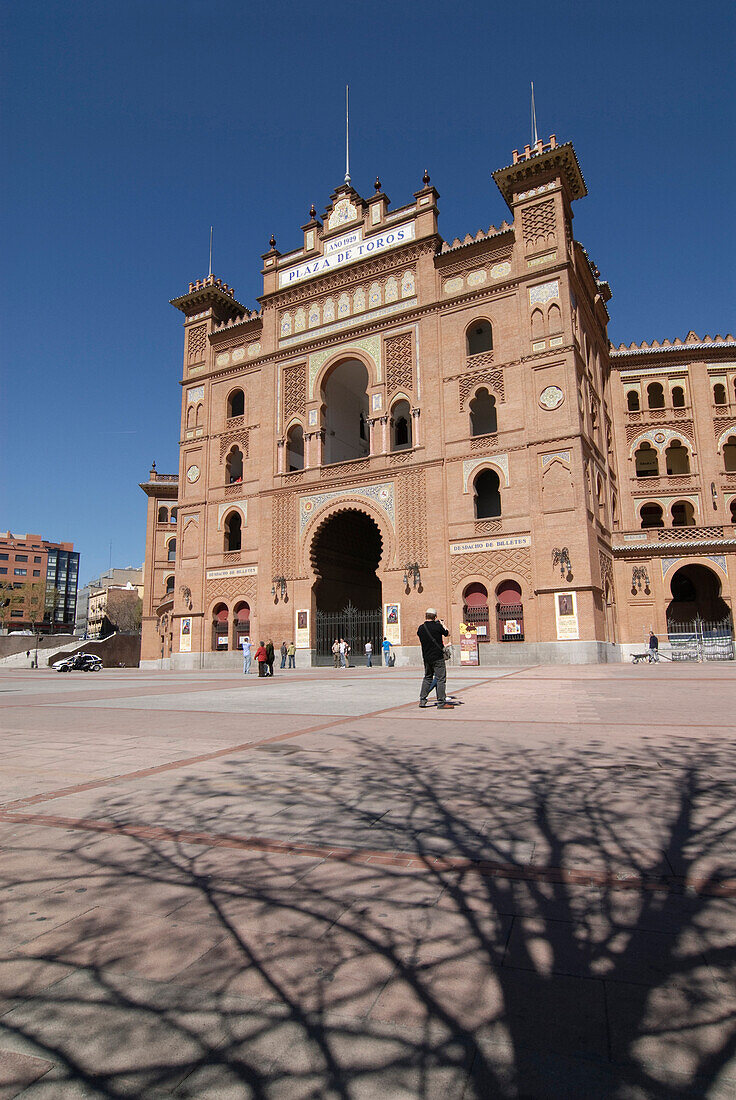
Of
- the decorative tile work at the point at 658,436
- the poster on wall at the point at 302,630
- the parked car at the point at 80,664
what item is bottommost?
the parked car at the point at 80,664

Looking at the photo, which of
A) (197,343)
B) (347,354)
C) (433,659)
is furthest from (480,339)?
(433,659)

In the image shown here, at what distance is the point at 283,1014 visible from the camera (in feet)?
5.77

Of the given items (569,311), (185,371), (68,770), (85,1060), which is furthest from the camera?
(185,371)

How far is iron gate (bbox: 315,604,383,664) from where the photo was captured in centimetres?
2812

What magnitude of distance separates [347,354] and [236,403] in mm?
8213

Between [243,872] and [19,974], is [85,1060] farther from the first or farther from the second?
[243,872]

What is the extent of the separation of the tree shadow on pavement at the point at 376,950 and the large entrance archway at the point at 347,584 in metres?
24.4

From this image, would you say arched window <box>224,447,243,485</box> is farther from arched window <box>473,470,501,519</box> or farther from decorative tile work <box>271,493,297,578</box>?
arched window <box>473,470,501,519</box>

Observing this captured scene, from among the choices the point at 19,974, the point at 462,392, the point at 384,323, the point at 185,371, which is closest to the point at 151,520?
the point at 185,371

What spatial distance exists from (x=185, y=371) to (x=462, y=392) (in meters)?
17.3

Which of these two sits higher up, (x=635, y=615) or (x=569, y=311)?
(x=569, y=311)

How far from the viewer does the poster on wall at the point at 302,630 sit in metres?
28.4

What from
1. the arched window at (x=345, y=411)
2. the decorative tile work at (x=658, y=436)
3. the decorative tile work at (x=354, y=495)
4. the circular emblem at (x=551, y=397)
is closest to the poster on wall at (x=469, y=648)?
the decorative tile work at (x=354, y=495)

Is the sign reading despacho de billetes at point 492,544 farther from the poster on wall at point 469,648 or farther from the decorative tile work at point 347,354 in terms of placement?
the decorative tile work at point 347,354
